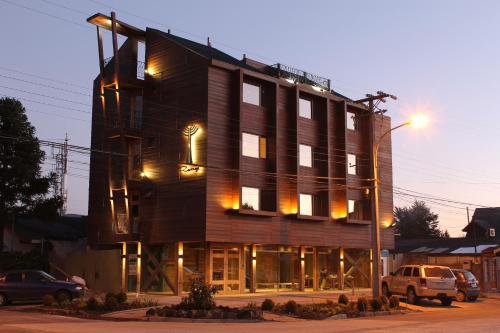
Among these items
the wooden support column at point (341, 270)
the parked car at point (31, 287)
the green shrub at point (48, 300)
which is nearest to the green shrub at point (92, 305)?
the green shrub at point (48, 300)

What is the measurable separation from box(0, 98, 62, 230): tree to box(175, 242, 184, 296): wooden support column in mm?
8912

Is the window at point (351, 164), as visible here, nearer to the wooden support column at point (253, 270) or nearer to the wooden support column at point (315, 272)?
the wooden support column at point (315, 272)

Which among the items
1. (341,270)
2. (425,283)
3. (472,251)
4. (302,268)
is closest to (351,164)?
(341,270)

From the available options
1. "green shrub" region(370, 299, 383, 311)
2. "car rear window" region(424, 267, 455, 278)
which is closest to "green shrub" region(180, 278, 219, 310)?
"green shrub" region(370, 299, 383, 311)

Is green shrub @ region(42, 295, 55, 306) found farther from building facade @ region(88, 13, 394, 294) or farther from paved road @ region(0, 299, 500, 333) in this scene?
building facade @ region(88, 13, 394, 294)

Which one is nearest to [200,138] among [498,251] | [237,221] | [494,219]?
[237,221]

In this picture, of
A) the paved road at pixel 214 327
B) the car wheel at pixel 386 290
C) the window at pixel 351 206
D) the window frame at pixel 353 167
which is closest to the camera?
the paved road at pixel 214 327

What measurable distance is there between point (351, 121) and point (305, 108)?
5.32 meters

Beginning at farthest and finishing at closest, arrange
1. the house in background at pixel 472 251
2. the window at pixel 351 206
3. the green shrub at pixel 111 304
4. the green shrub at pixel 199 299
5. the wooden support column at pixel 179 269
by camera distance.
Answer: the house in background at pixel 472 251 < the window at pixel 351 206 < the wooden support column at pixel 179 269 < the green shrub at pixel 111 304 < the green shrub at pixel 199 299

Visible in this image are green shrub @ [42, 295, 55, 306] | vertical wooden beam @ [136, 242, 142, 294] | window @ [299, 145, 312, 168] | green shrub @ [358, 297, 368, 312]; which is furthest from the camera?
window @ [299, 145, 312, 168]

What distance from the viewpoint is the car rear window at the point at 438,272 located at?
32562 mm

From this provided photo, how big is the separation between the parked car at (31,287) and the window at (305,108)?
19.8 meters

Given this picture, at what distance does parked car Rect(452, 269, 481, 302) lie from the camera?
36.2 m

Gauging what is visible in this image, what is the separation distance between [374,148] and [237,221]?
9.91 m
